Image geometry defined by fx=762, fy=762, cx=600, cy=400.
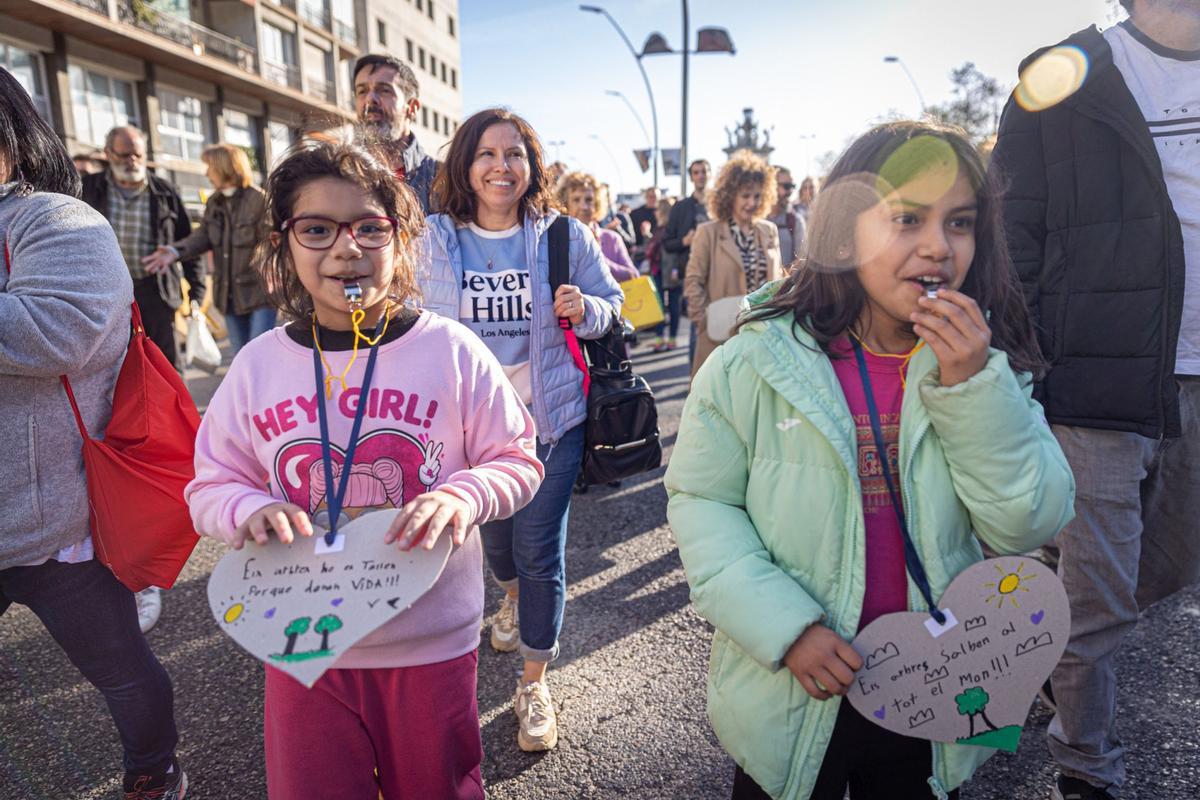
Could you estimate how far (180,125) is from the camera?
2544 centimetres

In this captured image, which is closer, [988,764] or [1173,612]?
[988,764]

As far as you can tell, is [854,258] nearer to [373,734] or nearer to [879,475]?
[879,475]

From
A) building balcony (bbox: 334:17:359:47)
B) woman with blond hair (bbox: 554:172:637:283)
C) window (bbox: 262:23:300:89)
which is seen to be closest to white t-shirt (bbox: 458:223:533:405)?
woman with blond hair (bbox: 554:172:637:283)

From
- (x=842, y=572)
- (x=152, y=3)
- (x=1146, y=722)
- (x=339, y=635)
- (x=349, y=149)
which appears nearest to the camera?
(x=339, y=635)

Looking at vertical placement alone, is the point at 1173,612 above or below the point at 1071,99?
below

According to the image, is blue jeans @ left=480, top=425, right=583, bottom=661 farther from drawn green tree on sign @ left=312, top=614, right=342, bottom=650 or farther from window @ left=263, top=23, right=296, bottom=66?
window @ left=263, top=23, right=296, bottom=66

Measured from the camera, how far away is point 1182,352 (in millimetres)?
2025

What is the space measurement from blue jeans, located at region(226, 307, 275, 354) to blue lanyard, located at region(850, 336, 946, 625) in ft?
16.2

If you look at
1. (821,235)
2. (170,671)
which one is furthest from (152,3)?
(821,235)

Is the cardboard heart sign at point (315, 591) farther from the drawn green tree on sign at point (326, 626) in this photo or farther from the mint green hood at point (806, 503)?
the mint green hood at point (806, 503)

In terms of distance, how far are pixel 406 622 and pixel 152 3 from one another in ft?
93.7

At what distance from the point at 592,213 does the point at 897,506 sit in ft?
17.3

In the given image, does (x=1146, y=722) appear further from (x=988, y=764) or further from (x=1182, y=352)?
(x=1182, y=352)

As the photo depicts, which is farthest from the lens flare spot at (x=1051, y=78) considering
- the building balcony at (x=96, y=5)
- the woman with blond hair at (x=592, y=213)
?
the building balcony at (x=96, y=5)
